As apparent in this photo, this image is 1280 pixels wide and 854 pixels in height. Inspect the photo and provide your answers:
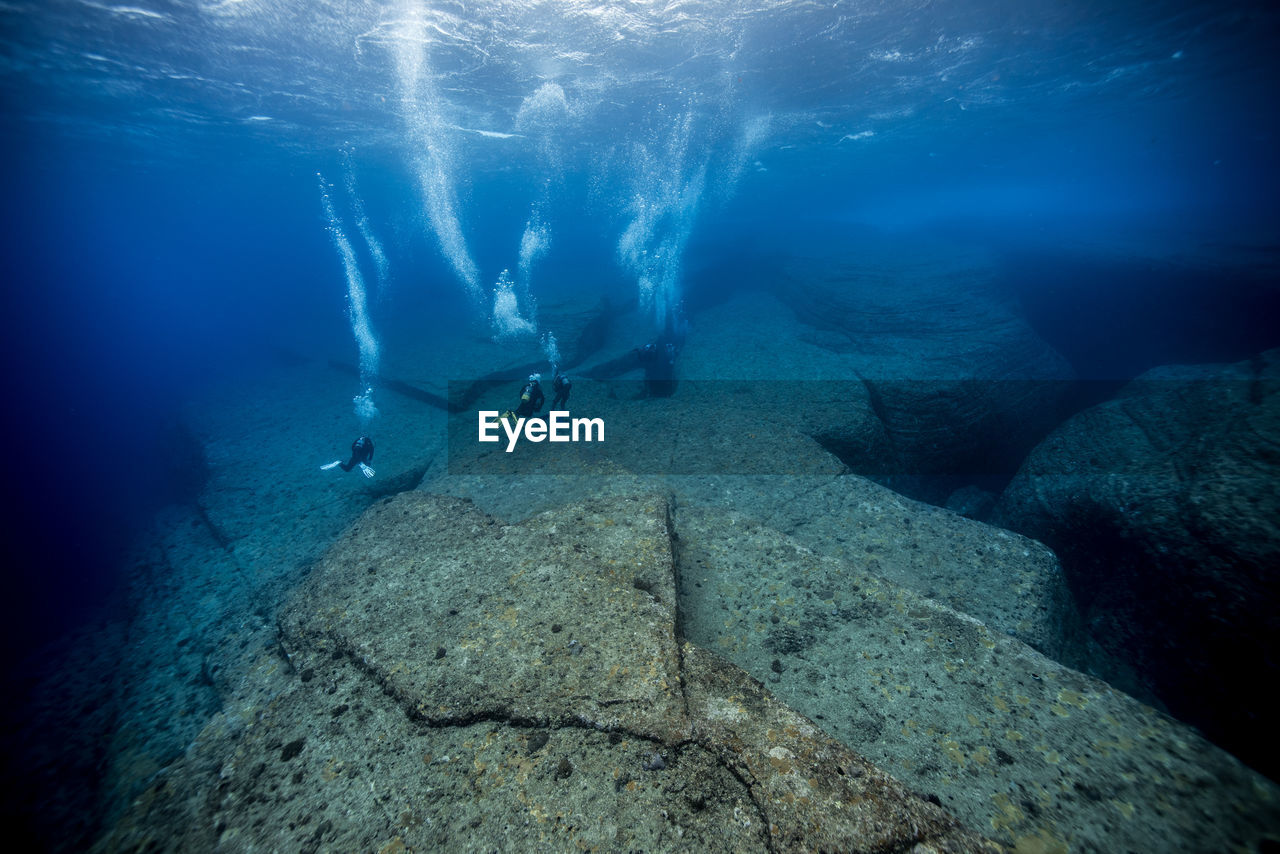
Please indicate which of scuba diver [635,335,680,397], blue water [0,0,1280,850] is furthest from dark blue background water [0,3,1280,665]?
scuba diver [635,335,680,397]

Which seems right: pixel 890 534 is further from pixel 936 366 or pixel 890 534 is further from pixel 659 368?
pixel 659 368

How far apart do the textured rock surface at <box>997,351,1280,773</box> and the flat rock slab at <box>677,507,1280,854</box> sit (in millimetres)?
1943

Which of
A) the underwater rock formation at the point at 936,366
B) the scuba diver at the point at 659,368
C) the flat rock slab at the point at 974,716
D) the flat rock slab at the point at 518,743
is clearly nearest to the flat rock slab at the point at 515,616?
the flat rock slab at the point at 518,743

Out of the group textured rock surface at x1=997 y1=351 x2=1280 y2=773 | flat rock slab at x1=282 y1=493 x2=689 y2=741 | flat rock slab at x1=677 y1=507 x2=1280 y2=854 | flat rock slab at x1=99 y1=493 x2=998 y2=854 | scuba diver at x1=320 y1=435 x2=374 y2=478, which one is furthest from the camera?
scuba diver at x1=320 y1=435 x2=374 y2=478

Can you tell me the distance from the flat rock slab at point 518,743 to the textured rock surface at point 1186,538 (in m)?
3.31

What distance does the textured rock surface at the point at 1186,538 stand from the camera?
9.90 feet

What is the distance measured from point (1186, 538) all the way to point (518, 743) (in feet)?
17.0

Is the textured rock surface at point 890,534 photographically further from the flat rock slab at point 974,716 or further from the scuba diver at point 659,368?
the scuba diver at point 659,368

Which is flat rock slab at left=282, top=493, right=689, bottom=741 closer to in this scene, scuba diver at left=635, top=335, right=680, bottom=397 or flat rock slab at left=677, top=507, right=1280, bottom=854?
flat rock slab at left=677, top=507, right=1280, bottom=854

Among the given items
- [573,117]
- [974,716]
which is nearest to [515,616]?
[974,716]

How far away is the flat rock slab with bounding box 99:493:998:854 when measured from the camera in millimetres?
1645

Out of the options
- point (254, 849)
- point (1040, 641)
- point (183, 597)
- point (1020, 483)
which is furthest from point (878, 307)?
point (183, 597)

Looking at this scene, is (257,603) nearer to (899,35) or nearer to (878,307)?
(878,307)

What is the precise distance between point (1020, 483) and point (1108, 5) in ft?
43.9
